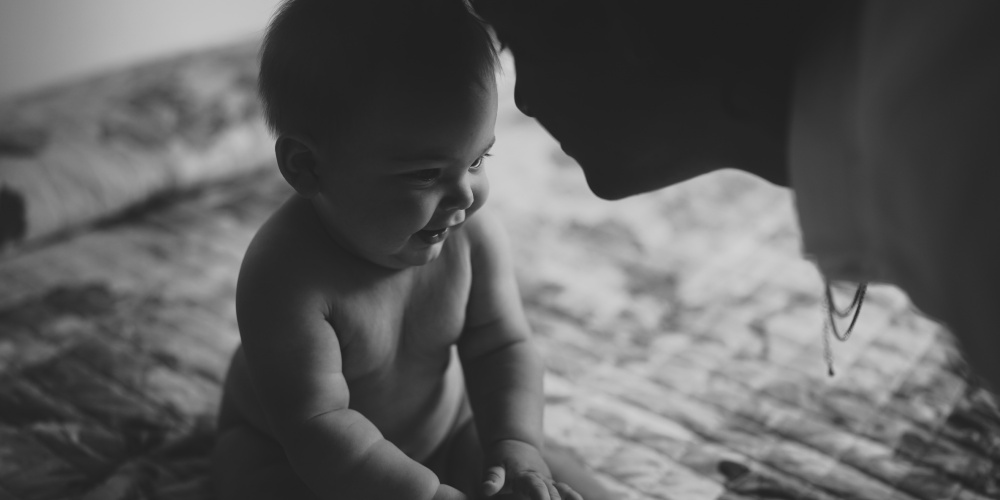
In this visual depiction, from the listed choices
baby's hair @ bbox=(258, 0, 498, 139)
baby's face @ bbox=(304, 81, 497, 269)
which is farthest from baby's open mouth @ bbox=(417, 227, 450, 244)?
baby's hair @ bbox=(258, 0, 498, 139)

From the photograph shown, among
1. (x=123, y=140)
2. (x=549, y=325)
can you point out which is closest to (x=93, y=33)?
(x=123, y=140)

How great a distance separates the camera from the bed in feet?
2.63

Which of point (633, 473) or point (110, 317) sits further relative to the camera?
point (110, 317)

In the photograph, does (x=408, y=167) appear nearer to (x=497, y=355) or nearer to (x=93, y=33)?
(x=497, y=355)

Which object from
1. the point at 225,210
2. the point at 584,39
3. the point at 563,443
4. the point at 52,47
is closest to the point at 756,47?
the point at 584,39

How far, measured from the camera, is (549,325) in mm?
1028

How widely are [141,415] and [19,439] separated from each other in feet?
0.35

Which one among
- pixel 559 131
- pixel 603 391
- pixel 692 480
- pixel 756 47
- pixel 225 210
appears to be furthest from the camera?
pixel 225 210

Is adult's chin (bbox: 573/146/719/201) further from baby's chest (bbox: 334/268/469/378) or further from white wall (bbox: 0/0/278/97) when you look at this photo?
white wall (bbox: 0/0/278/97)

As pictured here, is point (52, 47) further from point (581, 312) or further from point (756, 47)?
point (756, 47)

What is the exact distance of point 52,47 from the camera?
1589 mm

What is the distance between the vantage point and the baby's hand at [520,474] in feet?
2.12

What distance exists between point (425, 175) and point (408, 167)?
0.06ft

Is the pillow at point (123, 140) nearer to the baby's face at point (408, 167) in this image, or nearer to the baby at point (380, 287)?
the baby at point (380, 287)
